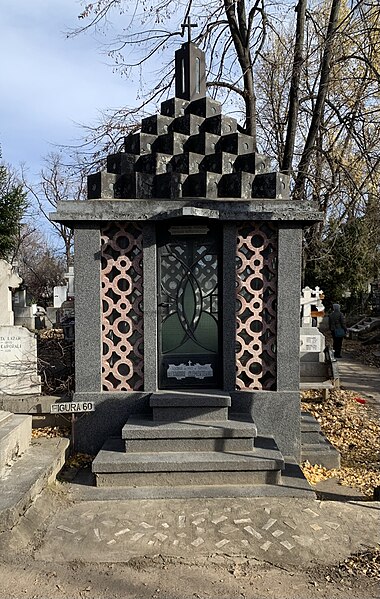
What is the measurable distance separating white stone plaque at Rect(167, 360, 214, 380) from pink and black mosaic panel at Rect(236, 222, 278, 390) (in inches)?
17.3

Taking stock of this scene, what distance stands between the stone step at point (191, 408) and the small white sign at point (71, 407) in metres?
0.76

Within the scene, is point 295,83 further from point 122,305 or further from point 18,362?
point 18,362

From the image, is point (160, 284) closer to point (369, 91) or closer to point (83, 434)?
Result: point (83, 434)

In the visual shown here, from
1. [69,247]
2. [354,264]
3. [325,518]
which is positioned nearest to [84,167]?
[325,518]

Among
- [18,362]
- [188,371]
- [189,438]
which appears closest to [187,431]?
[189,438]

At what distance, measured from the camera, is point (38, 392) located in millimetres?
7359

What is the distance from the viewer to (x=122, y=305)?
248 inches

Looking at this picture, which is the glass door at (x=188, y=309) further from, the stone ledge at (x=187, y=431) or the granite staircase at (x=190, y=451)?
the stone ledge at (x=187, y=431)

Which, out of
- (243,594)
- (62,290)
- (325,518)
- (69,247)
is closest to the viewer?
(243,594)

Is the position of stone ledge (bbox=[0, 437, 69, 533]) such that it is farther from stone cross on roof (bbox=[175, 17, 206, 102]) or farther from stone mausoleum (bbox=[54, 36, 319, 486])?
stone cross on roof (bbox=[175, 17, 206, 102])

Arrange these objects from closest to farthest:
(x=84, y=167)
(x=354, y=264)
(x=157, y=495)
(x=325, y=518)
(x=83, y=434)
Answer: (x=325, y=518) → (x=157, y=495) → (x=83, y=434) → (x=84, y=167) → (x=354, y=264)

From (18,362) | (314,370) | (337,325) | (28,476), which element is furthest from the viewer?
(337,325)

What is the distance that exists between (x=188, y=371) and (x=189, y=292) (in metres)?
1.05

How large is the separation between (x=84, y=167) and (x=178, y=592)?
33.8 feet
